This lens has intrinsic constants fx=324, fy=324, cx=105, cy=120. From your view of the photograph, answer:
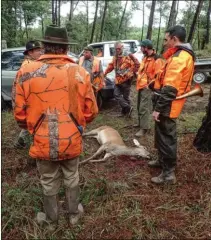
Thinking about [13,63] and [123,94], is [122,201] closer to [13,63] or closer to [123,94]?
[123,94]

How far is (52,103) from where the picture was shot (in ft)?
9.71

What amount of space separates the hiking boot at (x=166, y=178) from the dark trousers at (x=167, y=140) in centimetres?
7

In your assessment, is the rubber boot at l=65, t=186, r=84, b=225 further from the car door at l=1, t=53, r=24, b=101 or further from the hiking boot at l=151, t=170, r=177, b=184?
the car door at l=1, t=53, r=24, b=101

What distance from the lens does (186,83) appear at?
3.95 meters

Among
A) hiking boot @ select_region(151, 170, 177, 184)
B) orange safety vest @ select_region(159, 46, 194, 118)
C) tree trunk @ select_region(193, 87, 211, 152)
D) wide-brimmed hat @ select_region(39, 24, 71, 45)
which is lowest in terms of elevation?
hiking boot @ select_region(151, 170, 177, 184)

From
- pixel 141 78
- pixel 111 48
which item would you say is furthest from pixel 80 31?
pixel 141 78

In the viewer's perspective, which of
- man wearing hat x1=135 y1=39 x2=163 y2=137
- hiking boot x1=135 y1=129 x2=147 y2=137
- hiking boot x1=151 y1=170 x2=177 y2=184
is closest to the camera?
hiking boot x1=151 y1=170 x2=177 y2=184

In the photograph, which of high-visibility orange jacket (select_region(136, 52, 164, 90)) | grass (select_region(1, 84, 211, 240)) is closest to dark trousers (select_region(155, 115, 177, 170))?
grass (select_region(1, 84, 211, 240))

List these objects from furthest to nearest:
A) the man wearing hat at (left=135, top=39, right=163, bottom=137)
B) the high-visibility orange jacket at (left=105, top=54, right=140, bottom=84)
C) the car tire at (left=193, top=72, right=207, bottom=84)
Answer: the car tire at (left=193, top=72, right=207, bottom=84) → the high-visibility orange jacket at (left=105, top=54, right=140, bottom=84) → the man wearing hat at (left=135, top=39, right=163, bottom=137)

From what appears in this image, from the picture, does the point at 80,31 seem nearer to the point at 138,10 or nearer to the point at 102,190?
the point at 138,10

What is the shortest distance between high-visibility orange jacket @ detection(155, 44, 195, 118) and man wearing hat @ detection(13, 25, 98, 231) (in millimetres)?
1089

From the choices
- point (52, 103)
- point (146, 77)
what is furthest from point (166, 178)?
point (146, 77)

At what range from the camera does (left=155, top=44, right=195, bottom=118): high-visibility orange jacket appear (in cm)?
377

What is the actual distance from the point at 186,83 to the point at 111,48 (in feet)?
34.8
